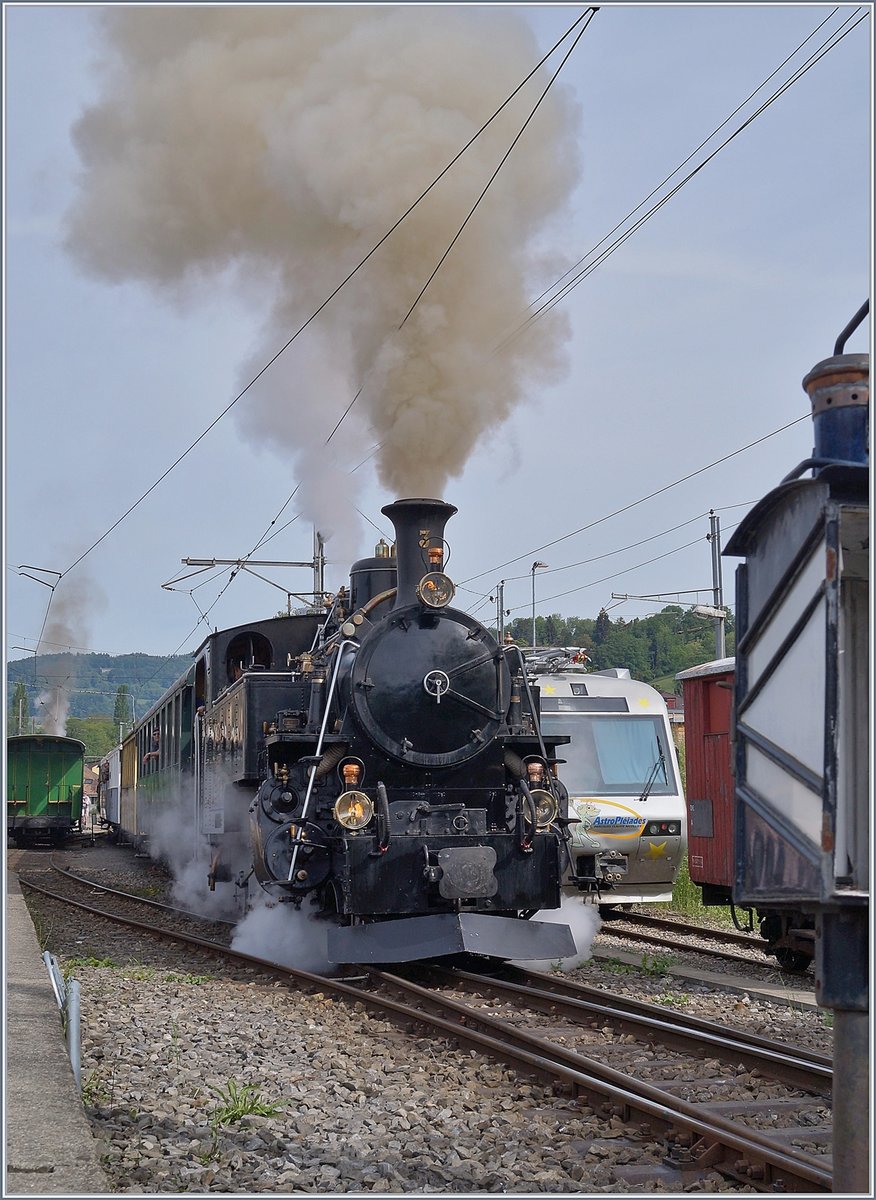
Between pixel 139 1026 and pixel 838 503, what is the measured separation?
5988mm

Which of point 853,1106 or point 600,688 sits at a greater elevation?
point 600,688

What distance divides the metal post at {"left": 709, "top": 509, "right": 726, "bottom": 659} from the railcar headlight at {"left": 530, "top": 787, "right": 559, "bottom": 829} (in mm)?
15563

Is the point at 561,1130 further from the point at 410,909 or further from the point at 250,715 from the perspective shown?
the point at 250,715

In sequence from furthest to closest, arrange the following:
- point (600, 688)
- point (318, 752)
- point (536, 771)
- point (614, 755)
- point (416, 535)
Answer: point (600, 688), point (614, 755), point (536, 771), point (416, 535), point (318, 752)

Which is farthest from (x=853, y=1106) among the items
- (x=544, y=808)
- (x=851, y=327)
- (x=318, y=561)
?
(x=318, y=561)

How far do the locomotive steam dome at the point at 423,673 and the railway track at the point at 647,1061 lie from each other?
1.70m

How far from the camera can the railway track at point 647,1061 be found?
4.55 meters

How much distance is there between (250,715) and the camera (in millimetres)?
10188

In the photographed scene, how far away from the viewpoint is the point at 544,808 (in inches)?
358

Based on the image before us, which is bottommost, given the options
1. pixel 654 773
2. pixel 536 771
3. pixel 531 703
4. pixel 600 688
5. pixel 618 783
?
pixel 618 783

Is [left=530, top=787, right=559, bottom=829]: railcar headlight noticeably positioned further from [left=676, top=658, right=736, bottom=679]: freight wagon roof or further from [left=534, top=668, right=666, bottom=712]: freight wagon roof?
[left=534, top=668, right=666, bottom=712]: freight wagon roof

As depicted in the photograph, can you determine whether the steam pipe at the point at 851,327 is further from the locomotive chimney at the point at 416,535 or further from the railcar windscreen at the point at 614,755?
the railcar windscreen at the point at 614,755

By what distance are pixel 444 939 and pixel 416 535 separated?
288 cm

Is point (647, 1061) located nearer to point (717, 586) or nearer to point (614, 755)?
point (614, 755)
